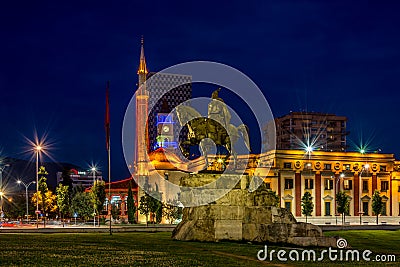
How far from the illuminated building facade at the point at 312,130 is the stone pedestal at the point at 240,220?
102563mm

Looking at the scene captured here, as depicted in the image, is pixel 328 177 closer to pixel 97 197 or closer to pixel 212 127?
pixel 97 197

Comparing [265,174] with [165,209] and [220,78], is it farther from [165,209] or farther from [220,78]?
[220,78]

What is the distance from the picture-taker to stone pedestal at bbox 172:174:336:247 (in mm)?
27984

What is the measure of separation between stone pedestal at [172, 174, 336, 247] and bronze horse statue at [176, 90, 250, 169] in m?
2.81

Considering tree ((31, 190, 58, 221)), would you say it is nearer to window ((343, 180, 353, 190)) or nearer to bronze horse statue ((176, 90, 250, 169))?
window ((343, 180, 353, 190))

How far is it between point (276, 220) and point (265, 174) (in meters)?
54.5

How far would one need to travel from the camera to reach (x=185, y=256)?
19.7m

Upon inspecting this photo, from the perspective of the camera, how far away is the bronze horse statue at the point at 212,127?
32.1m

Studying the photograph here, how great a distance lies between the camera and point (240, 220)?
28688 millimetres

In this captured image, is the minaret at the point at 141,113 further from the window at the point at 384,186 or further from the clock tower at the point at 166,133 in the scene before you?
the window at the point at 384,186

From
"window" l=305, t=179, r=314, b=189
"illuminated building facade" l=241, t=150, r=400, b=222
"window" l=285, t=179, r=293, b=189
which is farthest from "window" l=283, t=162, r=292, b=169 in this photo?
"window" l=305, t=179, r=314, b=189

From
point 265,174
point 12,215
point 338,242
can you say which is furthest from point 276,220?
point 12,215

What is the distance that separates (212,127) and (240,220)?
6.04 m

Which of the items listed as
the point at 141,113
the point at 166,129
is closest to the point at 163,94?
the point at 166,129
